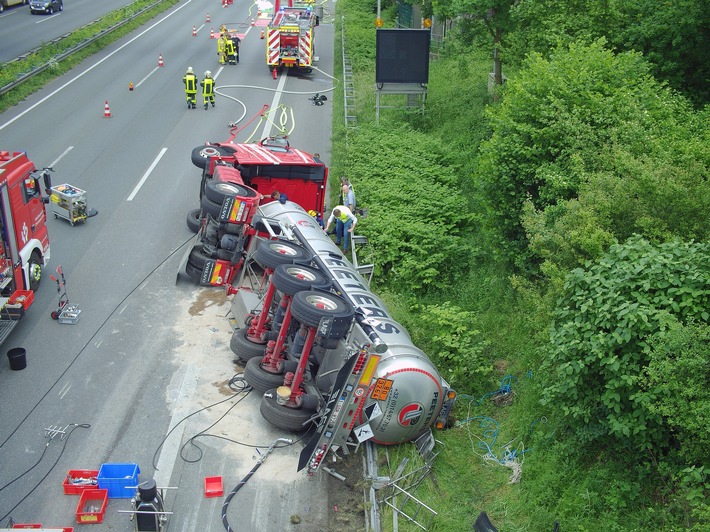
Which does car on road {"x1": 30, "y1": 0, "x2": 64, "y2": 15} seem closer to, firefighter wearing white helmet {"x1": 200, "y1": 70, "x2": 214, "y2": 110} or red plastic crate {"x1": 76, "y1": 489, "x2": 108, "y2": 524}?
firefighter wearing white helmet {"x1": 200, "y1": 70, "x2": 214, "y2": 110}

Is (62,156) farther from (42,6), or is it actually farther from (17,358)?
(42,6)

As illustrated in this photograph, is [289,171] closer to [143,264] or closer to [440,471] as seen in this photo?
[143,264]

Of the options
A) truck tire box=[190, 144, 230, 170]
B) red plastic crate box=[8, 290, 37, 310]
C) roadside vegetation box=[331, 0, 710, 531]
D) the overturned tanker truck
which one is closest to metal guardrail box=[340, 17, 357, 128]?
roadside vegetation box=[331, 0, 710, 531]

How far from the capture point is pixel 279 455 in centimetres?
1175

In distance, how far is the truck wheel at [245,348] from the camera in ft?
44.2

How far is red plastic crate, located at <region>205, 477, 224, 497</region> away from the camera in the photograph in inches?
427

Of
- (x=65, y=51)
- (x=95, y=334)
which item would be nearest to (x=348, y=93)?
(x=65, y=51)

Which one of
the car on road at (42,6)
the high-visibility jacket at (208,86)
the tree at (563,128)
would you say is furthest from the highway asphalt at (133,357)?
the car on road at (42,6)

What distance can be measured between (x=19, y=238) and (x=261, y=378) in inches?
232

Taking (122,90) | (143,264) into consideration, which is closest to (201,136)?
(122,90)

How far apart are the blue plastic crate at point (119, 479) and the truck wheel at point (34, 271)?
6100mm

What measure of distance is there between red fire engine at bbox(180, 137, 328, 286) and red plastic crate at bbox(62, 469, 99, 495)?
6.20 metres

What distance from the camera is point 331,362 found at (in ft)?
40.4

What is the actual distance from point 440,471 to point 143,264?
8.92 meters
